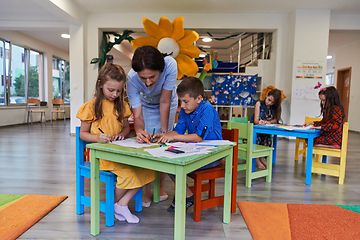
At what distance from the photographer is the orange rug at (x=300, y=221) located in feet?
4.42

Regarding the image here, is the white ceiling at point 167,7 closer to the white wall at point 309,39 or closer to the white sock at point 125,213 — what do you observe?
the white wall at point 309,39

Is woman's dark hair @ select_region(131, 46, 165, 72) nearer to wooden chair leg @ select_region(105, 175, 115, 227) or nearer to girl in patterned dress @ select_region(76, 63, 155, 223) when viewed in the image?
girl in patterned dress @ select_region(76, 63, 155, 223)

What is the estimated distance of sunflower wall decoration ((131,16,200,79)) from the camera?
7.86 ft

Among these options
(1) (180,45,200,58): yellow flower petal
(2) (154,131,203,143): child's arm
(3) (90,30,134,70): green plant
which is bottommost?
(2) (154,131,203,143): child's arm

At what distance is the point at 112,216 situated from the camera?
1.42 meters

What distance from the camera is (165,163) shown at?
1.00 meters

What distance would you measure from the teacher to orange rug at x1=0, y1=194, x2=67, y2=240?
67 centimetres

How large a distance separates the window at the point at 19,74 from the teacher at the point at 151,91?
22.1ft

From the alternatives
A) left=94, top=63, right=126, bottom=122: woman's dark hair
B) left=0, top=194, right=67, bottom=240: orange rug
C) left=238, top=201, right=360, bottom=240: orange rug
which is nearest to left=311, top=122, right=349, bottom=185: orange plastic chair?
left=238, top=201, right=360, bottom=240: orange rug

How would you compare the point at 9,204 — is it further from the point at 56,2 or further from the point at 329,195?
the point at 56,2

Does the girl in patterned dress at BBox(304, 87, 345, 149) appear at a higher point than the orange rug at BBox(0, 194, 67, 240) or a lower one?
higher

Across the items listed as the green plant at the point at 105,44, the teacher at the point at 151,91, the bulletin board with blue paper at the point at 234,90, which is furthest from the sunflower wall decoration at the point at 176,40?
the green plant at the point at 105,44

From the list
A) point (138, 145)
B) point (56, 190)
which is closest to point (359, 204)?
point (138, 145)

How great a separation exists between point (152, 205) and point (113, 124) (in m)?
0.65
